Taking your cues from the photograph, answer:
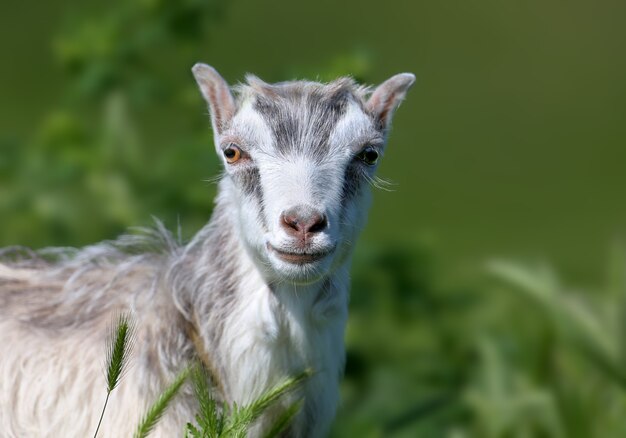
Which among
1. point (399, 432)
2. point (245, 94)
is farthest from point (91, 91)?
point (245, 94)

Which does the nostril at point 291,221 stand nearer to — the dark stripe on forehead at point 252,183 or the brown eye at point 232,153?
the dark stripe on forehead at point 252,183

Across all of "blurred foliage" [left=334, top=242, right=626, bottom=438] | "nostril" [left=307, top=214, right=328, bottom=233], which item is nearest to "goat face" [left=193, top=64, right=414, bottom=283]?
"nostril" [left=307, top=214, right=328, bottom=233]

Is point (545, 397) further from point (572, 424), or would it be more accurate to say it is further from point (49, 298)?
point (49, 298)

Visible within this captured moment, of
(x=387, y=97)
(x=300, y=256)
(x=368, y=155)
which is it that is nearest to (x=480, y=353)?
(x=387, y=97)

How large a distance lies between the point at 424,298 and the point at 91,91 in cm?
335

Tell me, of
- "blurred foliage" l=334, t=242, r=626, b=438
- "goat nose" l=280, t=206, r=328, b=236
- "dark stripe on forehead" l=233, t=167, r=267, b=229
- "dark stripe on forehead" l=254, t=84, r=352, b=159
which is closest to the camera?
"goat nose" l=280, t=206, r=328, b=236

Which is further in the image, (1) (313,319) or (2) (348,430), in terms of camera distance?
(2) (348,430)

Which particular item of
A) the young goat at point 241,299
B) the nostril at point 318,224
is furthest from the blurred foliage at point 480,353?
the nostril at point 318,224

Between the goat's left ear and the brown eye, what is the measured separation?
635 mm

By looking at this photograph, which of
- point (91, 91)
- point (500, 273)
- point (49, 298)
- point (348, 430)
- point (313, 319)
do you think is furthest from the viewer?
point (91, 91)

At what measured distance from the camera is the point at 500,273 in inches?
285

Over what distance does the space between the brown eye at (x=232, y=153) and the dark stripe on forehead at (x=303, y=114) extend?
18 cm

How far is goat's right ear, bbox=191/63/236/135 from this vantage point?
16.5ft

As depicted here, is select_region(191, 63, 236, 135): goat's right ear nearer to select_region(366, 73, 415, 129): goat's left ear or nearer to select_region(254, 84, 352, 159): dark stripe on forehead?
select_region(254, 84, 352, 159): dark stripe on forehead
